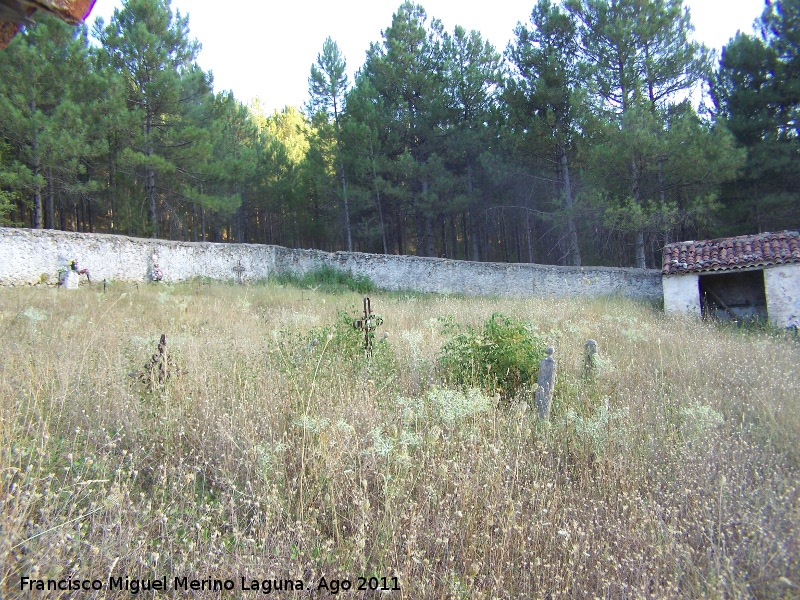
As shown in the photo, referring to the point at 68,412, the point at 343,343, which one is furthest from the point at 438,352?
the point at 68,412

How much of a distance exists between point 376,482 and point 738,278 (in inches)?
645

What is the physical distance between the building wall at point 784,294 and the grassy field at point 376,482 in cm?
891

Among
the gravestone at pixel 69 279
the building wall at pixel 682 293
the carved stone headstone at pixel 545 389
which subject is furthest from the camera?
the gravestone at pixel 69 279

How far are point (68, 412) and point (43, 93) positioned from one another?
2013 cm

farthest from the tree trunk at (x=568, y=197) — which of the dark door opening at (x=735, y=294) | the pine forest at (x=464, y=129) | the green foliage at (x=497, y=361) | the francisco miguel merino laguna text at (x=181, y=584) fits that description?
the francisco miguel merino laguna text at (x=181, y=584)

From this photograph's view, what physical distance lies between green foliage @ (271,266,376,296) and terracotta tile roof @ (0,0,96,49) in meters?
16.6

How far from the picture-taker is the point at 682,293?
44.3 feet

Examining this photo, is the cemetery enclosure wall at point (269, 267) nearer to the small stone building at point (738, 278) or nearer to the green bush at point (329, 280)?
the green bush at point (329, 280)

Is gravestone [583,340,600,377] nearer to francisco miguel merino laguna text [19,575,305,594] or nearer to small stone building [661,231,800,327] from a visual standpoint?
francisco miguel merino laguna text [19,575,305,594]

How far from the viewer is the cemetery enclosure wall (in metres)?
14.7

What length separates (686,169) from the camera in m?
17.5

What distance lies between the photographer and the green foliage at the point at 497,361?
17.5ft

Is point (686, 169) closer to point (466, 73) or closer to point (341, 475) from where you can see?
point (466, 73)

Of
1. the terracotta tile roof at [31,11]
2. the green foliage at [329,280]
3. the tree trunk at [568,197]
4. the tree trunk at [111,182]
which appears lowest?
the terracotta tile roof at [31,11]
